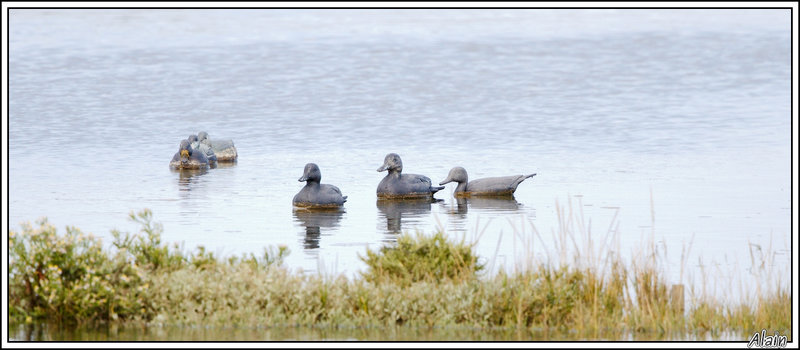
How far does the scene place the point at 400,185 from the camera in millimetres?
20297

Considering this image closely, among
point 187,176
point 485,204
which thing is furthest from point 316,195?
point 187,176

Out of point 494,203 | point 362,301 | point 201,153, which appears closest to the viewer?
point 362,301

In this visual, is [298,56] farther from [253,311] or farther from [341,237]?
[253,311]

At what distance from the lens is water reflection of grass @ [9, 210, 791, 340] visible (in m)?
11.3

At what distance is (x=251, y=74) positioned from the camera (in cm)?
4797

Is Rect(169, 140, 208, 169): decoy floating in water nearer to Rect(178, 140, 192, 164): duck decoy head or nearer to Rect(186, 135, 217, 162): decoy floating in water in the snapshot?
Rect(178, 140, 192, 164): duck decoy head

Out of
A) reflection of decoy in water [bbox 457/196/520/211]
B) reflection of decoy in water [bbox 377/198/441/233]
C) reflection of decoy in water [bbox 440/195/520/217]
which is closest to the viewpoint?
reflection of decoy in water [bbox 377/198/441/233]

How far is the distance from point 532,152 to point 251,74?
2199 cm

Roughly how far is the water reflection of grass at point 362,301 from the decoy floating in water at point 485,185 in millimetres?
8397

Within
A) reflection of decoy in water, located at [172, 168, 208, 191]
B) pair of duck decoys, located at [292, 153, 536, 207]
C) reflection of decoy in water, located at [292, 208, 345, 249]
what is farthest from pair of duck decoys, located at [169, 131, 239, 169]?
reflection of decoy in water, located at [292, 208, 345, 249]

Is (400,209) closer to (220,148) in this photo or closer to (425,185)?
(425,185)

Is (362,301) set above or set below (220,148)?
below

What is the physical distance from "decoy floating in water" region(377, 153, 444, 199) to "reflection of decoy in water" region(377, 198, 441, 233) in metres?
0.12

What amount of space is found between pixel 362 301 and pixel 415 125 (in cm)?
2279
